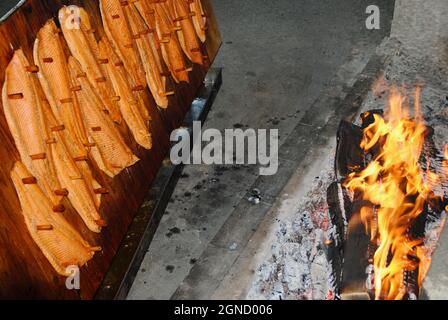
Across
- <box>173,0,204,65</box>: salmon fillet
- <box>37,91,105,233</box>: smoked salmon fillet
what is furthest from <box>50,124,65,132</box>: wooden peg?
<box>173,0,204,65</box>: salmon fillet

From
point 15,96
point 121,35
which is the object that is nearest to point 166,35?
point 121,35

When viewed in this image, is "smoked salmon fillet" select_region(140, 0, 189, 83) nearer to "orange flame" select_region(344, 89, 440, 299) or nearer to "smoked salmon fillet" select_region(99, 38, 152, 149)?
"smoked salmon fillet" select_region(99, 38, 152, 149)

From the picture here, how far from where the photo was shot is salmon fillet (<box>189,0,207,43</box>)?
559 cm

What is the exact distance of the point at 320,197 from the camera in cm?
445

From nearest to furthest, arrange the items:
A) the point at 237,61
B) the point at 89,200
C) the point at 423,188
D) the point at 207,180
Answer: the point at 89,200 < the point at 423,188 < the point at 207,180 < the point at 237,61

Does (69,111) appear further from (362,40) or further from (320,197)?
(362,40)

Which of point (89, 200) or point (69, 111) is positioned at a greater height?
point (69, 111)

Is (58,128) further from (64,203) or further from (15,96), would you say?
(64,203)

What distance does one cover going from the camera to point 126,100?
4.28 meters

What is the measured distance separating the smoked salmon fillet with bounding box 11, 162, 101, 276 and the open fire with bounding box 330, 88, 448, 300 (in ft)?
5.94

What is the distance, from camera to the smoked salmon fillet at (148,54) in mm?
4555
